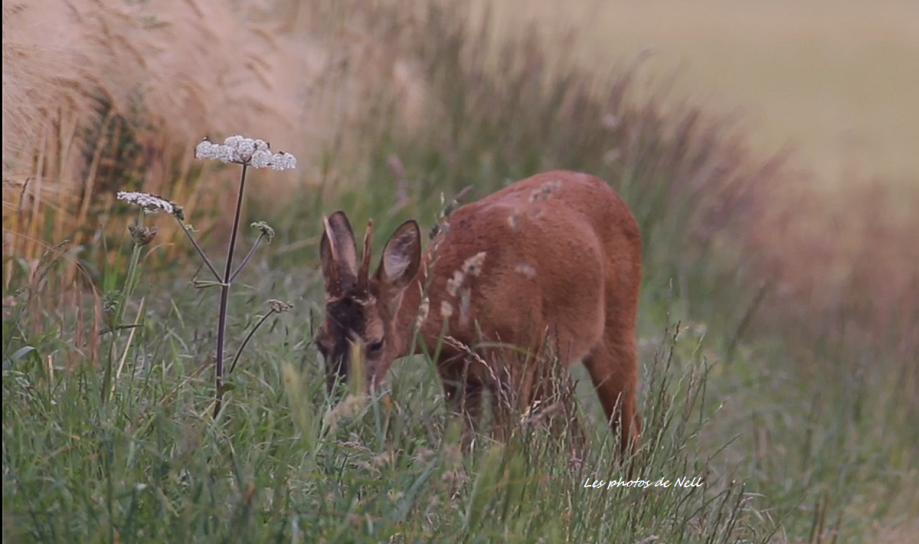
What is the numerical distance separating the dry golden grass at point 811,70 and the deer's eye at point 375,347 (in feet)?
23.4

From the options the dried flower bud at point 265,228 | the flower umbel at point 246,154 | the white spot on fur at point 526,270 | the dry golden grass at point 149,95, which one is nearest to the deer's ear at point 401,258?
the white spot on fur at point 526,270

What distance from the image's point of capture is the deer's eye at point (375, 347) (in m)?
4.45

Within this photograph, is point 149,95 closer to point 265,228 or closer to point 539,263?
point 539,263

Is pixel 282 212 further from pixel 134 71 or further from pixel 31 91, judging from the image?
pixel 31 91

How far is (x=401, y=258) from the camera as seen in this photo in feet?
15.0

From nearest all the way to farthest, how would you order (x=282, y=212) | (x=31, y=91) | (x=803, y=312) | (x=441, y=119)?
1. (x=31, y=91)
2. (x=282, y=212)
3. (x=441, y=119)
4. (x=803, y=312)

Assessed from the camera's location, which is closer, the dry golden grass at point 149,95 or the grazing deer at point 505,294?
the grazing deer at point 505,294

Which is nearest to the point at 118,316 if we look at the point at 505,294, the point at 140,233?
the point at 140,233

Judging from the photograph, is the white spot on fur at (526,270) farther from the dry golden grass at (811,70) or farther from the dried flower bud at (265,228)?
the dry golden grass at (811,70)

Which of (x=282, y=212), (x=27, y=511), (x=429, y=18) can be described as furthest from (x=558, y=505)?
(x=429, y=18)

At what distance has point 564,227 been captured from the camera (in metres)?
5.27

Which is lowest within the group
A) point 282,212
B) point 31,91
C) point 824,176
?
point 824,176

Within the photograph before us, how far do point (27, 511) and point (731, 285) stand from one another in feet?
19.6

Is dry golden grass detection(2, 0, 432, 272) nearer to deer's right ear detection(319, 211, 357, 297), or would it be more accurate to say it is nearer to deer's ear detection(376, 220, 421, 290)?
deer's right ear detection(319, 211, 357, 297)
